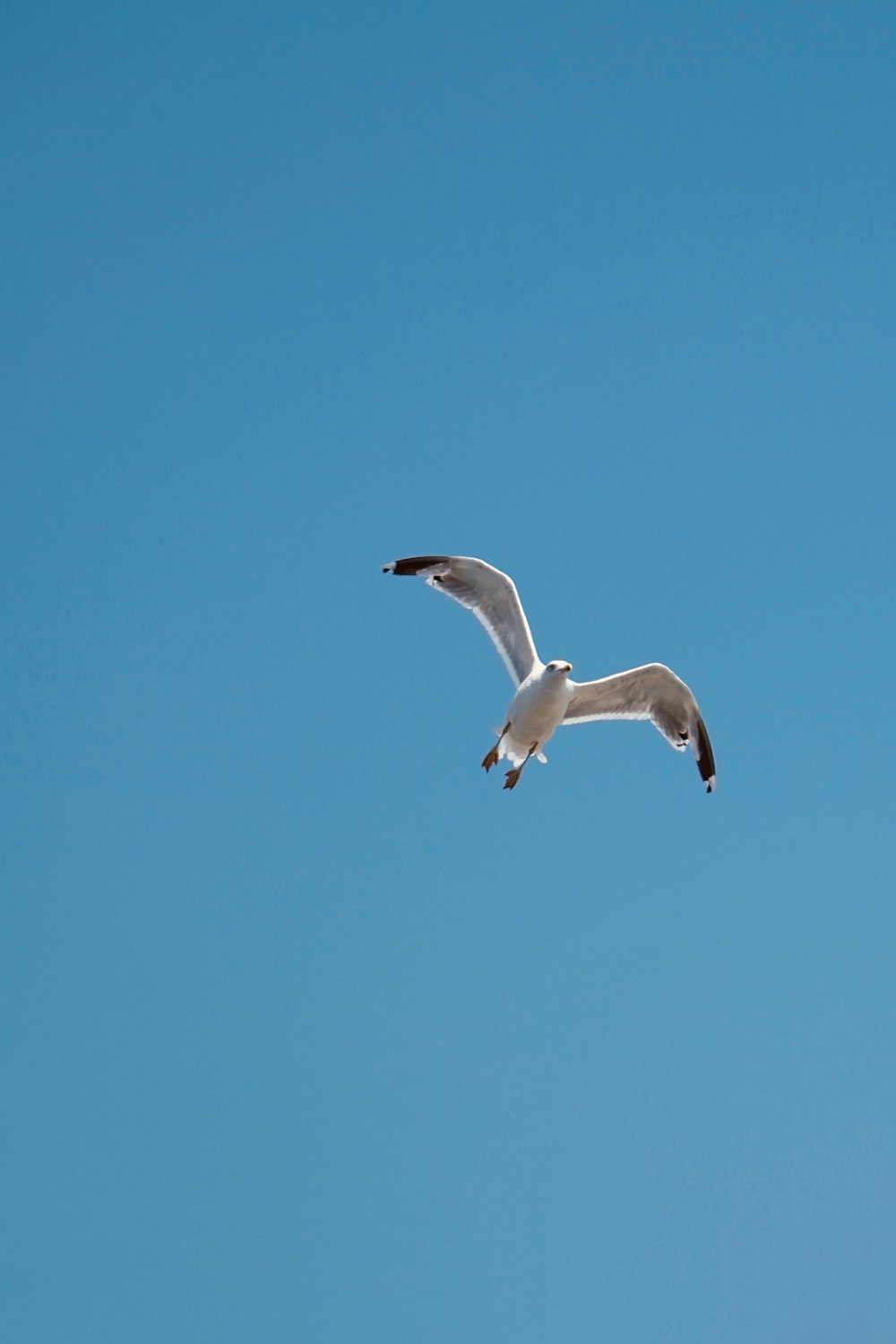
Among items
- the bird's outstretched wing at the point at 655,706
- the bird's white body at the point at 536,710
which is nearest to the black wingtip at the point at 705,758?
the bird's outstretched wing at the point at 655,706

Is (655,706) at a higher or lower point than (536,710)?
higher

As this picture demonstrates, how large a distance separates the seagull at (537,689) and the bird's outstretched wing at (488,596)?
0.5 inches

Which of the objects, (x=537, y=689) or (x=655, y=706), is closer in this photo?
A: (x=537, y=689)

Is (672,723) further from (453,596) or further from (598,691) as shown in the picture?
(453,596)

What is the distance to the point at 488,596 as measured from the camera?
24484 mm

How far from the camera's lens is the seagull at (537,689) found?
78.3 feet

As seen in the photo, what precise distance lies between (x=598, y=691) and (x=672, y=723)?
137 centimetres

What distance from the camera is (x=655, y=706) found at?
1001 inches

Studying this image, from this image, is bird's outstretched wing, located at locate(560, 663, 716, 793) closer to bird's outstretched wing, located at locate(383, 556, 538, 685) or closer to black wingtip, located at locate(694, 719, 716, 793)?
black wingtip, located at locate(694, 719, 716, 793)

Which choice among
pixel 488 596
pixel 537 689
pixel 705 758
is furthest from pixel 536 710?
pixel 705 758

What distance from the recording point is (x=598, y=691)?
24812mm

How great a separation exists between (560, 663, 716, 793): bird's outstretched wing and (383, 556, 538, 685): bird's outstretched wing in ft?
3.25

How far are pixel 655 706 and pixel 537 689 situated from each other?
2.51m

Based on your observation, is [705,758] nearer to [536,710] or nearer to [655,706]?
[655,706]
